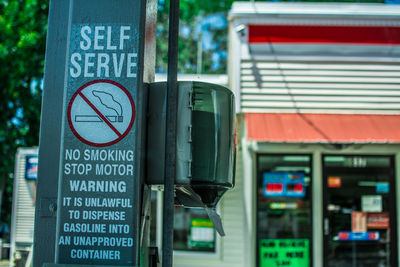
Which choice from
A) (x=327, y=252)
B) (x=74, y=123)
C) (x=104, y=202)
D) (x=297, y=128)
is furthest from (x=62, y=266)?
(x=327, y=252)

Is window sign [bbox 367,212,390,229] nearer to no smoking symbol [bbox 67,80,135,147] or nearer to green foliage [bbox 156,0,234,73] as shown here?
no smoking symbol [bbox 67,80,135,147]

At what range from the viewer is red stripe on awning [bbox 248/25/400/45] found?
8.89m

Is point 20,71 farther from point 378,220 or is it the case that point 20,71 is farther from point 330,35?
point 378,220

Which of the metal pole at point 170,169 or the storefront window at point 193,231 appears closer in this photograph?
the metal pole at point 170,169

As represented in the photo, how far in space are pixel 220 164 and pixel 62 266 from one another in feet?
3.24

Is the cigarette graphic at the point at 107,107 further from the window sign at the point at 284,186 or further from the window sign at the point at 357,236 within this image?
the window sign at the point at 357,236

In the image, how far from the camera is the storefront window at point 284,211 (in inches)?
340

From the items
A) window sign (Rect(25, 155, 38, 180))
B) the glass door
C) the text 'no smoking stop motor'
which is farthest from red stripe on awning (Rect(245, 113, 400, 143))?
the text 'no smoking stop motor'

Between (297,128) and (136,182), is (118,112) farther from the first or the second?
(297,128)

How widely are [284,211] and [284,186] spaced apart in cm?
42

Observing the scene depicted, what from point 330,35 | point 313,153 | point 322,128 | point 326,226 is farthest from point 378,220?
point 330,35

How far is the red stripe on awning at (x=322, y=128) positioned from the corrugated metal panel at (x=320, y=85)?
20 centimetres

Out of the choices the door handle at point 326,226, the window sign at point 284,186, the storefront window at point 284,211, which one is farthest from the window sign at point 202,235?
the door handle at point 326,226

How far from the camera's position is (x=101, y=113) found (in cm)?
276
